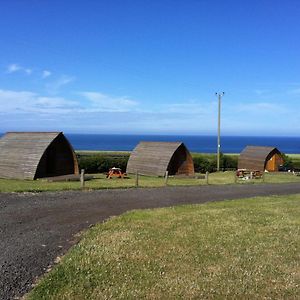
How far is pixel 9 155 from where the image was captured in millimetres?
33344

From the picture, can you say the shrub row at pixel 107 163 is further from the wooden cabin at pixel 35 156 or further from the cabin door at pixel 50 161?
the cabin door at pixel 50 161

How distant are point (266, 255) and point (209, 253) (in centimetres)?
128

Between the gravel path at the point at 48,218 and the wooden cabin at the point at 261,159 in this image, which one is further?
the wooden cabin at the point at 261,159

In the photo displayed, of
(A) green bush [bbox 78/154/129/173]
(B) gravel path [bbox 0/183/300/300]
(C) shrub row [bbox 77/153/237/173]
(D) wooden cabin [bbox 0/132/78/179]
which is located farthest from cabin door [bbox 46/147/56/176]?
(B) gravel path [bbox 0/183/300/300]

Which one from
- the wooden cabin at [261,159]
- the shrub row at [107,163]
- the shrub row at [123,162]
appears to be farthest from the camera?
the wooden cabin at [261,159]

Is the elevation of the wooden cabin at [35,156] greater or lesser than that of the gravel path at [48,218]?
greater

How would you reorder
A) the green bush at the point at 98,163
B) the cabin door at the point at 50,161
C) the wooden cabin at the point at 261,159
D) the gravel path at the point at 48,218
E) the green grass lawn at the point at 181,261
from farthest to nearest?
1. the wooden cabin at the point at 261,159
2. the green bush at the point at 98,163
3. the cabin door at the point at 50,161
4. the gravel path at the point at 48,218
5. the green grass lawn at the point at 181,261

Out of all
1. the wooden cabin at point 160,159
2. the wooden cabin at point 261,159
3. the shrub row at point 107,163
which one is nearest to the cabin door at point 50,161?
the shrub row at point 107,163

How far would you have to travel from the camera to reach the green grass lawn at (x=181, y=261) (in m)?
7.56

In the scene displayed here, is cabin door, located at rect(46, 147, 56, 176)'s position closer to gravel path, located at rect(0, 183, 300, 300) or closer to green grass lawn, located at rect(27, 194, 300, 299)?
gravel path, located at rect(0, 183, 300, 300)

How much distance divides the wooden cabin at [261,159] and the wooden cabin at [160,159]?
39.3 feet

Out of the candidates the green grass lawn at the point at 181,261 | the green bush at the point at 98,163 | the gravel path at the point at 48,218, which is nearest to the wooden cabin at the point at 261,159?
the green bush at the point at 98,163

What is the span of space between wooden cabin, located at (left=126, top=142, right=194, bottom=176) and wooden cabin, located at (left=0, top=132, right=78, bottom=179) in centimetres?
694

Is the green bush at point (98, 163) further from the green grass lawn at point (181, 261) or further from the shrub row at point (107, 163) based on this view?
the green grass lawn at point (181, 261)
